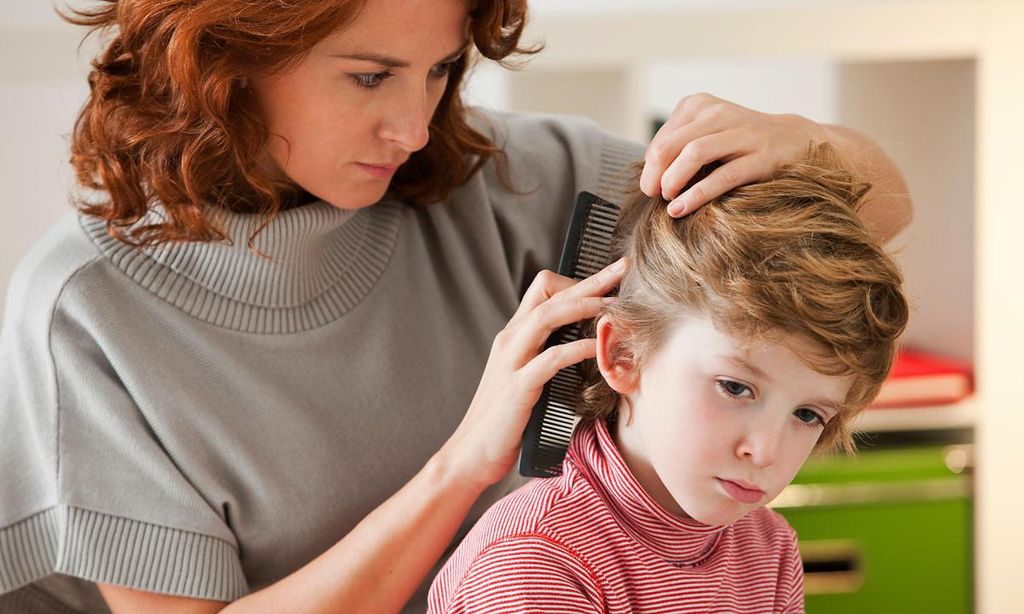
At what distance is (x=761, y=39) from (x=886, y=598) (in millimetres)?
1032

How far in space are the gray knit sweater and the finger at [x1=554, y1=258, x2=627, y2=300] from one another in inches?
14.2

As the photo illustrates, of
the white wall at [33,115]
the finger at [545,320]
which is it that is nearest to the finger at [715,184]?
the finger at [545,320]

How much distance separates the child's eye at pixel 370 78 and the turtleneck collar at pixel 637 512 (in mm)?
405

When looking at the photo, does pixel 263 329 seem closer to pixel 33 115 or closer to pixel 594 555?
pixel 594 555

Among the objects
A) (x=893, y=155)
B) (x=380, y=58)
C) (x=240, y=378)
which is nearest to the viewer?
(x=380, y=58)

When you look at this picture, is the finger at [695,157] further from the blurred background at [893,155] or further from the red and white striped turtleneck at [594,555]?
the blurred background at [893,155]

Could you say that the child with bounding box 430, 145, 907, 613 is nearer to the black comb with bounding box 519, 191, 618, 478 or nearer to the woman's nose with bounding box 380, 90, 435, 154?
the black comb with bounding box 519, 191, 618, 478

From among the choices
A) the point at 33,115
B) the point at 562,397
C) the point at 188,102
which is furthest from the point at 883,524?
the point at 33,115

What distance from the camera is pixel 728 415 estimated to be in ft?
2.89

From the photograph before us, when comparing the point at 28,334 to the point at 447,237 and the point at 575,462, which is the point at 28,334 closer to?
the point at 447,237

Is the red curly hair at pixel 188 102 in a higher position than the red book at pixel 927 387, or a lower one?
higher

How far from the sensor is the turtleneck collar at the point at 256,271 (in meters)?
1.19

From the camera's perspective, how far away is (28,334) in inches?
45.4

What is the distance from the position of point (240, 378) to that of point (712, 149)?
55 centimetres
